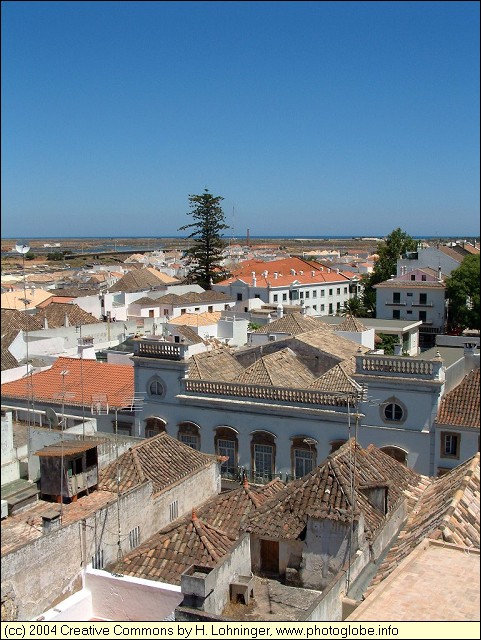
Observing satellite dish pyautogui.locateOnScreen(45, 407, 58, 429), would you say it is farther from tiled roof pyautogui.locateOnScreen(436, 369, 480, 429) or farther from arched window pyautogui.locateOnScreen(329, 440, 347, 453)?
tiled roof pyautogui.locateOnScreen(436, 369, 480, 429)

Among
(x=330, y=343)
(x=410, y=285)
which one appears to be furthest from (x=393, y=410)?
(x=410, y=285)

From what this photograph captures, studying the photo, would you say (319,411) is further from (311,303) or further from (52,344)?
(311,303)

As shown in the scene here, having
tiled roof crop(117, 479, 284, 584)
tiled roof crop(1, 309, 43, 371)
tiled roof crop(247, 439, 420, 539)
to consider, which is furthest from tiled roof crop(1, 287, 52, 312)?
tiled roof crop(247, 439, 420, 539)

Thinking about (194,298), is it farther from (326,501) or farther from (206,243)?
(326,501)

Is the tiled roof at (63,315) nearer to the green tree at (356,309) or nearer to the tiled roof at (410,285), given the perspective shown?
the tiled roof at (410,285)

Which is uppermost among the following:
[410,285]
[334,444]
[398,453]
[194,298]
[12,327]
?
[410,285]

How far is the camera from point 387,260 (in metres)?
56.7

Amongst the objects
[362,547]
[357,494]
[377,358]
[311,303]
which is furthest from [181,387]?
[311,303]

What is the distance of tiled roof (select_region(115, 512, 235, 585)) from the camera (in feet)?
34.7

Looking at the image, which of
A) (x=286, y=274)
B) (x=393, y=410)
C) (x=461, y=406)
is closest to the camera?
(x=461, y=406)

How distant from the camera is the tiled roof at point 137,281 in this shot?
54.2 metres

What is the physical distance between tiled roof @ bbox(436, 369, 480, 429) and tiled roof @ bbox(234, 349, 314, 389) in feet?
13.0

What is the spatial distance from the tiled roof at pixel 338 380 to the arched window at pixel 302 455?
1460 millimetres

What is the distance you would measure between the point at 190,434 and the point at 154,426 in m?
1.15
